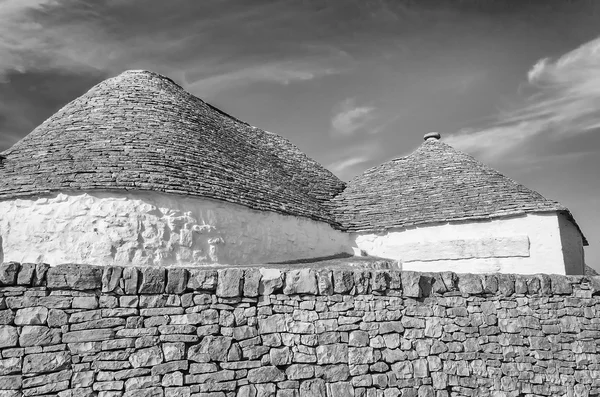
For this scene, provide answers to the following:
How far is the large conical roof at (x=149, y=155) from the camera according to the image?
11.2m

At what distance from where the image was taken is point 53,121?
1398cm

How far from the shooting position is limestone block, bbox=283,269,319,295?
5.45m

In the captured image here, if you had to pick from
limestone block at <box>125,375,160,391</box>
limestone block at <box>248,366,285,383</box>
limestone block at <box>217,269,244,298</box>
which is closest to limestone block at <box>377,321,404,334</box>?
limestone block at <box>248,366,285,383</box>

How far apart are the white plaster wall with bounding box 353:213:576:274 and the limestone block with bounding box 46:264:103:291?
11411mm

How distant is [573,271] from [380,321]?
35.4 ft

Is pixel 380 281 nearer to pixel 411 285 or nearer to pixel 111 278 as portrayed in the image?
pixel 411 285

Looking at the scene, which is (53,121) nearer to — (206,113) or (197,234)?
(206,113)

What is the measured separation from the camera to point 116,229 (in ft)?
35.6

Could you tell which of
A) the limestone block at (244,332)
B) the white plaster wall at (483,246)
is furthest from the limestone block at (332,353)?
the white plaster wall at (483,246)

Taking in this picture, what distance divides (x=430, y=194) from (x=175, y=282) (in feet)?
39.8

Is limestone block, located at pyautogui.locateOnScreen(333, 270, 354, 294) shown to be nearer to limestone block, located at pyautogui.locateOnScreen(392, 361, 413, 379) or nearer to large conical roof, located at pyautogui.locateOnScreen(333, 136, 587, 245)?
limestone block, located at pyautogui.locateOnScreen(392, 361, 413, 379)

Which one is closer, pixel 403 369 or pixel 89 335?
pixel 89 335

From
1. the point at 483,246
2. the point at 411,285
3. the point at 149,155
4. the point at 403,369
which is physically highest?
the point at 149,155

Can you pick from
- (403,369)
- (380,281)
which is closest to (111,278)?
(380,281)
